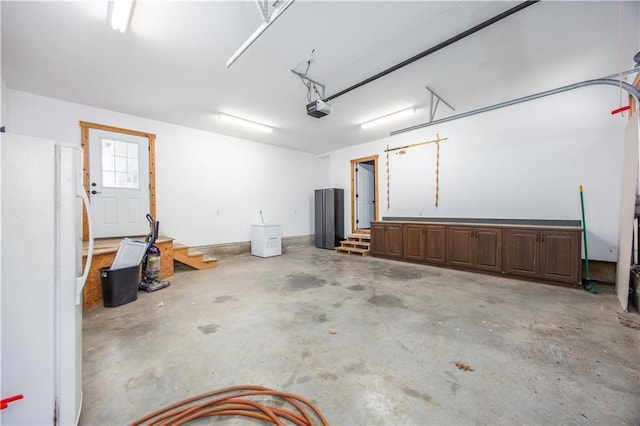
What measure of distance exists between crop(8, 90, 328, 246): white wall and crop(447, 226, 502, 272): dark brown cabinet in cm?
448

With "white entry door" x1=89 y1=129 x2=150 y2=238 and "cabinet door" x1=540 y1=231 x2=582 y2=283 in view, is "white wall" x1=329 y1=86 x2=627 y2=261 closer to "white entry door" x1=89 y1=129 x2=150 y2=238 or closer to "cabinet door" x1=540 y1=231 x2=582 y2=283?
"cabinet door" x1=540 y1=231 x2=582 y2=283

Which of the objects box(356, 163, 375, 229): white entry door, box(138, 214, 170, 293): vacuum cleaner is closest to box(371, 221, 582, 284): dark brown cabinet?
box(356, 163, 375, 229): white entry door

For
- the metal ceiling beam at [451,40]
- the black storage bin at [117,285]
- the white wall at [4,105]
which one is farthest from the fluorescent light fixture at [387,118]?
the white wall at [4,105]

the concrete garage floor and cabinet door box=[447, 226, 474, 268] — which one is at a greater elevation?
cabinet door box=[447, 226, 474, 268]

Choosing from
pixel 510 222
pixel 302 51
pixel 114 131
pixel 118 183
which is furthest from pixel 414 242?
pixel 114 131

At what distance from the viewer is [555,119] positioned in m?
3.98

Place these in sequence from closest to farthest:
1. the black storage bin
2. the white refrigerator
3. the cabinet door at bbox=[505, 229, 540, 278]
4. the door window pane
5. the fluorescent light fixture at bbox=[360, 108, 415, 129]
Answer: the white refrigerator
the black storage bin
the cabinet door at bbox=[505, 229, 540, 278]
the door window pane
the fluorescent light fixture at bbox=[360, 108, 415, 129]

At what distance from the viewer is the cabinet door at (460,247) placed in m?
4.45

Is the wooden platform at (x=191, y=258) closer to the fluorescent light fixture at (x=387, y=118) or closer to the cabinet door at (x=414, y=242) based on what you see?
the cabinet door at (x=414, y=242)

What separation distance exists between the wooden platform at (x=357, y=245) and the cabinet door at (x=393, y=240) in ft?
1.94

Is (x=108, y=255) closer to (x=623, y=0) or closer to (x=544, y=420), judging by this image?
(x=544, y=420)

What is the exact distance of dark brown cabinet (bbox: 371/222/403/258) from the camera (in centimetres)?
549

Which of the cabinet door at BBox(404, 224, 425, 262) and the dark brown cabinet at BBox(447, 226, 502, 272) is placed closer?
the dark brown cabinet at BBox(447, 226, 502, 272)

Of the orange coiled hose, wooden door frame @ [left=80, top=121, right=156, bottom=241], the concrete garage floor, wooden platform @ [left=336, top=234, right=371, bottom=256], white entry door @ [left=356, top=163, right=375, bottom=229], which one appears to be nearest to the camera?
the orange coiled hose
